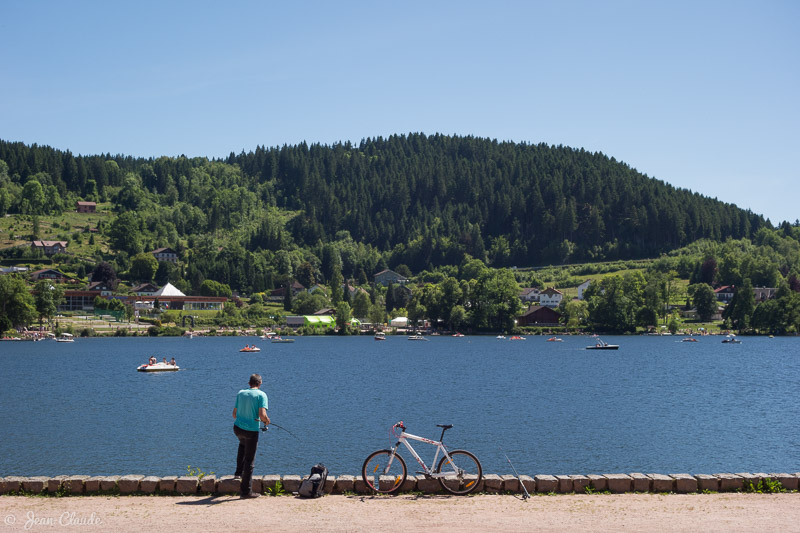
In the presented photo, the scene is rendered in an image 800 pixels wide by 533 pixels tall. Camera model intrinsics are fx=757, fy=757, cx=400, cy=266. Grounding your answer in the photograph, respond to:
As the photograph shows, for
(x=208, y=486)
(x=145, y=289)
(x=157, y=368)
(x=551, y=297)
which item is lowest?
(x=157, y=368)

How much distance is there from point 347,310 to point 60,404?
11533 cm

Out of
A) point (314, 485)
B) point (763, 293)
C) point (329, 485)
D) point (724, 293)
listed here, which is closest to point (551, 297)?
point (724, 293)

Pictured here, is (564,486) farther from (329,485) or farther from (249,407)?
(249,407)

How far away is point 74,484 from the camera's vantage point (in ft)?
51.1

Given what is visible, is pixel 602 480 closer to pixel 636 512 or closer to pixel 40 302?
pixel 636 512

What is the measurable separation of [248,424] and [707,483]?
31.8 ft

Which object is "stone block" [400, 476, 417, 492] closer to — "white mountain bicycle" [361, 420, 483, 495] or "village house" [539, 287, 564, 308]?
"white mountain bicycle" [361, 420, 483, 495]

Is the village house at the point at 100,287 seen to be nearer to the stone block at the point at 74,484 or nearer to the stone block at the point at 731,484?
the stone block at the point at 74,484

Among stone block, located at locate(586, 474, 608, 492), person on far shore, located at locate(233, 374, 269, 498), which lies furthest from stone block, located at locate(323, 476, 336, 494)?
stone block, located at locate(586, 474, 608, 492)

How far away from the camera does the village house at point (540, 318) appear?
544ft

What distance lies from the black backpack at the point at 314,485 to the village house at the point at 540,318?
15250 centimetres

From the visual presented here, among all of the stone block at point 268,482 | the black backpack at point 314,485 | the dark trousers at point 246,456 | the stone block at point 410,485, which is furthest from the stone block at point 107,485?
the stone block at point 410,485

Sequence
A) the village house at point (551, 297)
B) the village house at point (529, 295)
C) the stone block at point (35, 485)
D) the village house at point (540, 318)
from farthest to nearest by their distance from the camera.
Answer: the village house at point (529, 295)
the village house at point (551, 297)
the village house at point (540, 318)
the stone block at point (35, 485)

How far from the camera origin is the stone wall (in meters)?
15.5
